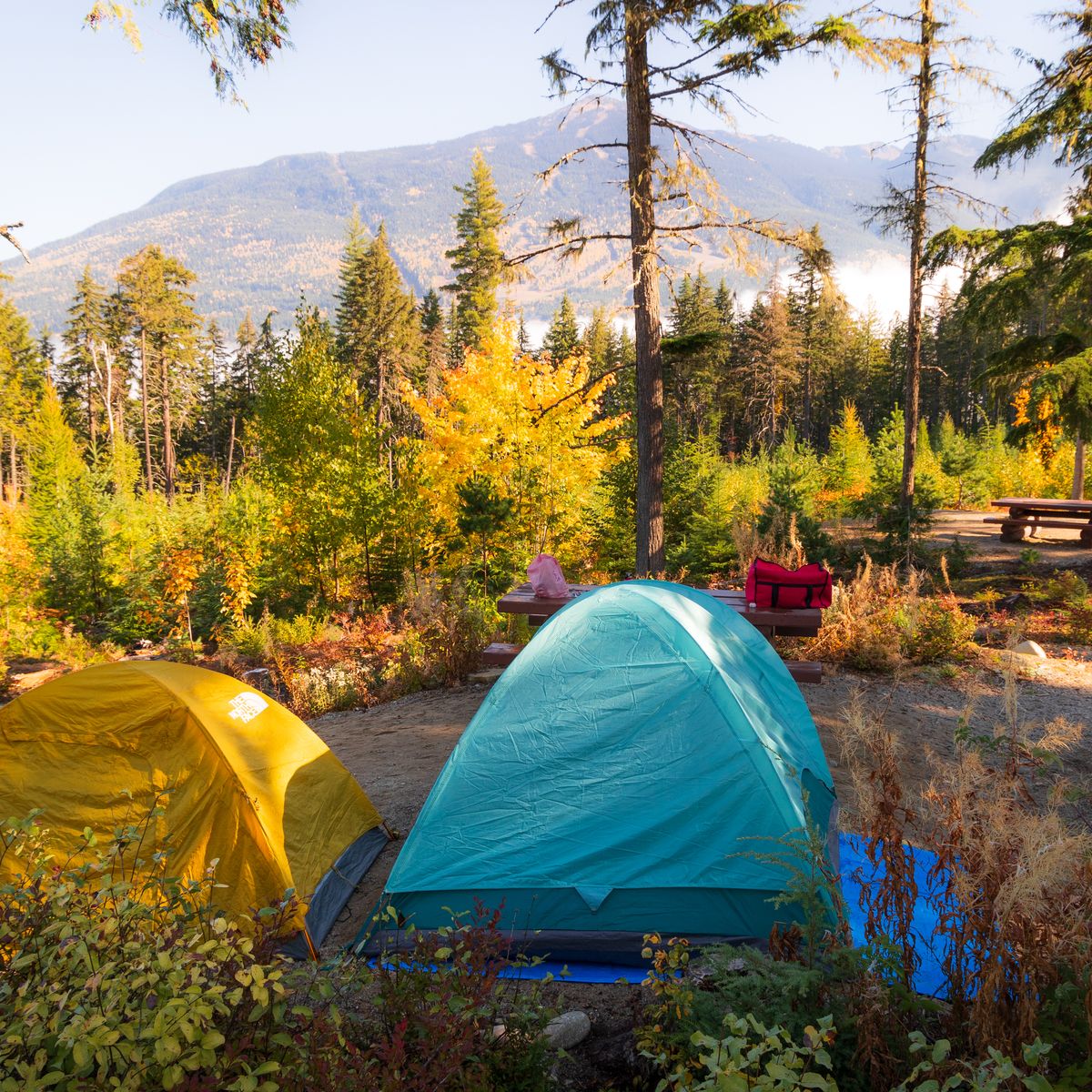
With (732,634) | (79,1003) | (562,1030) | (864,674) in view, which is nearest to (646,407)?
(864,674)

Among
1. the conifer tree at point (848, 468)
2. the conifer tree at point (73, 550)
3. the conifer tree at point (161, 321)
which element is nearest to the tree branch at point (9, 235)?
the conifer tree at point (73, 550)

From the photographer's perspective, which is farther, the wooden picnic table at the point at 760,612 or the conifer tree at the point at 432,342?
the conifer tree at the point at 432,342

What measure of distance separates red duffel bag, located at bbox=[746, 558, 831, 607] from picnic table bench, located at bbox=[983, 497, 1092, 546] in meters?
10.5

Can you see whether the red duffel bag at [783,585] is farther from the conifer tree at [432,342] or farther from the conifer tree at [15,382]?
the conifer tree at [15,382]

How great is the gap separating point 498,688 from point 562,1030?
6.14 ft

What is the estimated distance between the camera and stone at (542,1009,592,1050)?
9.87 feet

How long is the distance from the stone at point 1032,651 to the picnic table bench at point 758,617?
3543 millimetres

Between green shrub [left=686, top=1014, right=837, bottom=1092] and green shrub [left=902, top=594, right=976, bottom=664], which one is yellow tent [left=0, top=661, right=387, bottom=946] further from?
green shrub [left=902, top=594, right=976, bottom=664]

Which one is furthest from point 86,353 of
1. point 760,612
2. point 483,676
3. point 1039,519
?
point 760,612

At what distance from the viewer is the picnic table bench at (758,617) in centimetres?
677

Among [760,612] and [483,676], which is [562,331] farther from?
[760,612]

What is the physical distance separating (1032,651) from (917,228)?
8.83 m

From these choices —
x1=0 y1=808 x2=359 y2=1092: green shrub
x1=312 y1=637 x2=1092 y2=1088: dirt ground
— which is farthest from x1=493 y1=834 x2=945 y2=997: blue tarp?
x1=0 y1=808 x2=359 y2=1092: green shrub

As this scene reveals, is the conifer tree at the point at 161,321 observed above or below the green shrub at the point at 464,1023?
above
